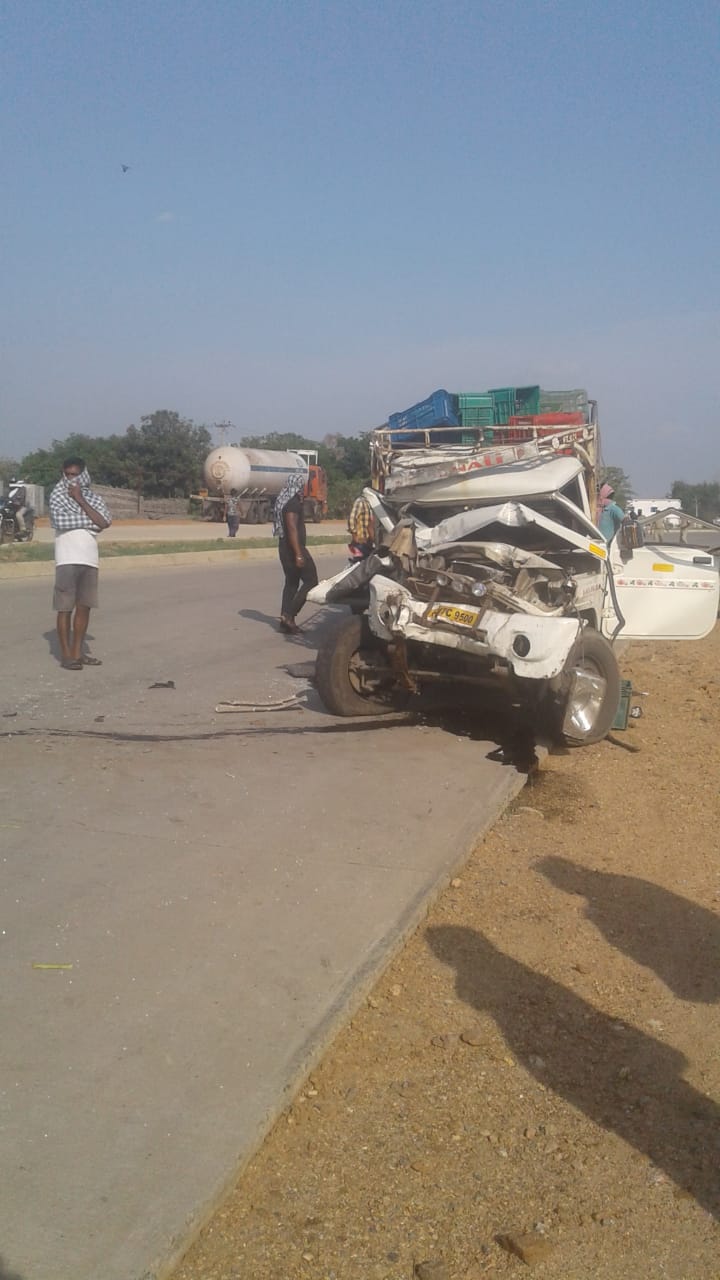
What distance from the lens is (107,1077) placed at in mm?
3162

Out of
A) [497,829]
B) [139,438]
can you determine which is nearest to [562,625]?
[497,829]

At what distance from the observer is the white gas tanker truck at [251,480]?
1745 inches

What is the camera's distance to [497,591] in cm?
702

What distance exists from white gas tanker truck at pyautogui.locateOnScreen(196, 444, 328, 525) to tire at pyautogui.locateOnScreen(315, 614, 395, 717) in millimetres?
36056

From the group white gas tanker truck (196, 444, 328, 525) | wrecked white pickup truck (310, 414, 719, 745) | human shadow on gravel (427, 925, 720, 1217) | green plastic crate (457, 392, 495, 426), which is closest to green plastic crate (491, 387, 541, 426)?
green plastic crate (457, 392, 495, 426)

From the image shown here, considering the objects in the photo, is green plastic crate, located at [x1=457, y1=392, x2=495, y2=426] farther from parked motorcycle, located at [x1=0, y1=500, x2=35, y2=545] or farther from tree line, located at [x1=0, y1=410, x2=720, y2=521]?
tree line, located at [x1=0, y1=410, x2=720, y2=521]

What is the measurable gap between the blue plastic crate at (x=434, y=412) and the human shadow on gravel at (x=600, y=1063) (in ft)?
23.8

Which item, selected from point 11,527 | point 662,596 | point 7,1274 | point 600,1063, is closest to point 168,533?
point 11,527

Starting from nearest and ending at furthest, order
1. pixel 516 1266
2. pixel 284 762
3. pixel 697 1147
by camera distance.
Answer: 1. pixel 516 1266
2. pixel 697 1147
3. pixel 284 762

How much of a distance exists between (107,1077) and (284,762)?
11.6 ft

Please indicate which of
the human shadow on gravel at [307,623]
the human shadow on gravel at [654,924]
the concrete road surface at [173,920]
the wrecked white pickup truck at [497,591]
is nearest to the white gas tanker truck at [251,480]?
the human shadow on gravel at [307,623]

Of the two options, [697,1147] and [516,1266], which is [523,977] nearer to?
[697,1147]

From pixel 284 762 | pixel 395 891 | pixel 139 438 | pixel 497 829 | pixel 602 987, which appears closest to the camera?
pixel 602 987

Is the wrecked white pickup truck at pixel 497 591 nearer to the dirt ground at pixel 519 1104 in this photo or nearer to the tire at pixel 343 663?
the tire at pixel 343 663
